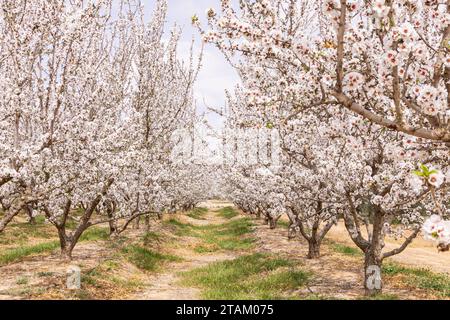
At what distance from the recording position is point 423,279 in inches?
520

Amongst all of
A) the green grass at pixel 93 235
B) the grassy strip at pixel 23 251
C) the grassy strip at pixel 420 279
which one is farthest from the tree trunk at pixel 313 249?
the grassy strip at pixel 23 251

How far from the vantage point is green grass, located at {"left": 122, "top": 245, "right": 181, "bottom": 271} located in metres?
16.5

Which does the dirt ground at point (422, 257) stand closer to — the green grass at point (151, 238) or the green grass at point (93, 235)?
the green grass at point (151, 238)

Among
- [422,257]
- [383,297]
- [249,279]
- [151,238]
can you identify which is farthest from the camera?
[151,238]

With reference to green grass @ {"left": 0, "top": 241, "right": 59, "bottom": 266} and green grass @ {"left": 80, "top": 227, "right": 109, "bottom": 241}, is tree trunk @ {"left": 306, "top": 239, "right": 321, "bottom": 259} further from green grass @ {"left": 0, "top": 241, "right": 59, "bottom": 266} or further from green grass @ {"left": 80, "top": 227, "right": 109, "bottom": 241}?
green grass @ {"left": 0, "top": 241, "right": 59, "bottom": 266}

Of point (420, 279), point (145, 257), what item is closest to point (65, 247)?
point (145, 257)

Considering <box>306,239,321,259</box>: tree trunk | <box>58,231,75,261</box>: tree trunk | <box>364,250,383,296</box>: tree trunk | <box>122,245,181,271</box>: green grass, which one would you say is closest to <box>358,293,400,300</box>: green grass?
<box>364,250,383,296</box>: tree trunk

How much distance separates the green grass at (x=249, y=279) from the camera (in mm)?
11758

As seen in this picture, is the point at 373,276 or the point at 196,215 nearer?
the point at 373,276

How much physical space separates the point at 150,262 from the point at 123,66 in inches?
299

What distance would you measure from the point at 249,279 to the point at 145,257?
207 inches

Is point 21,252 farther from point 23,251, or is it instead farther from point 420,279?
point 420,279
